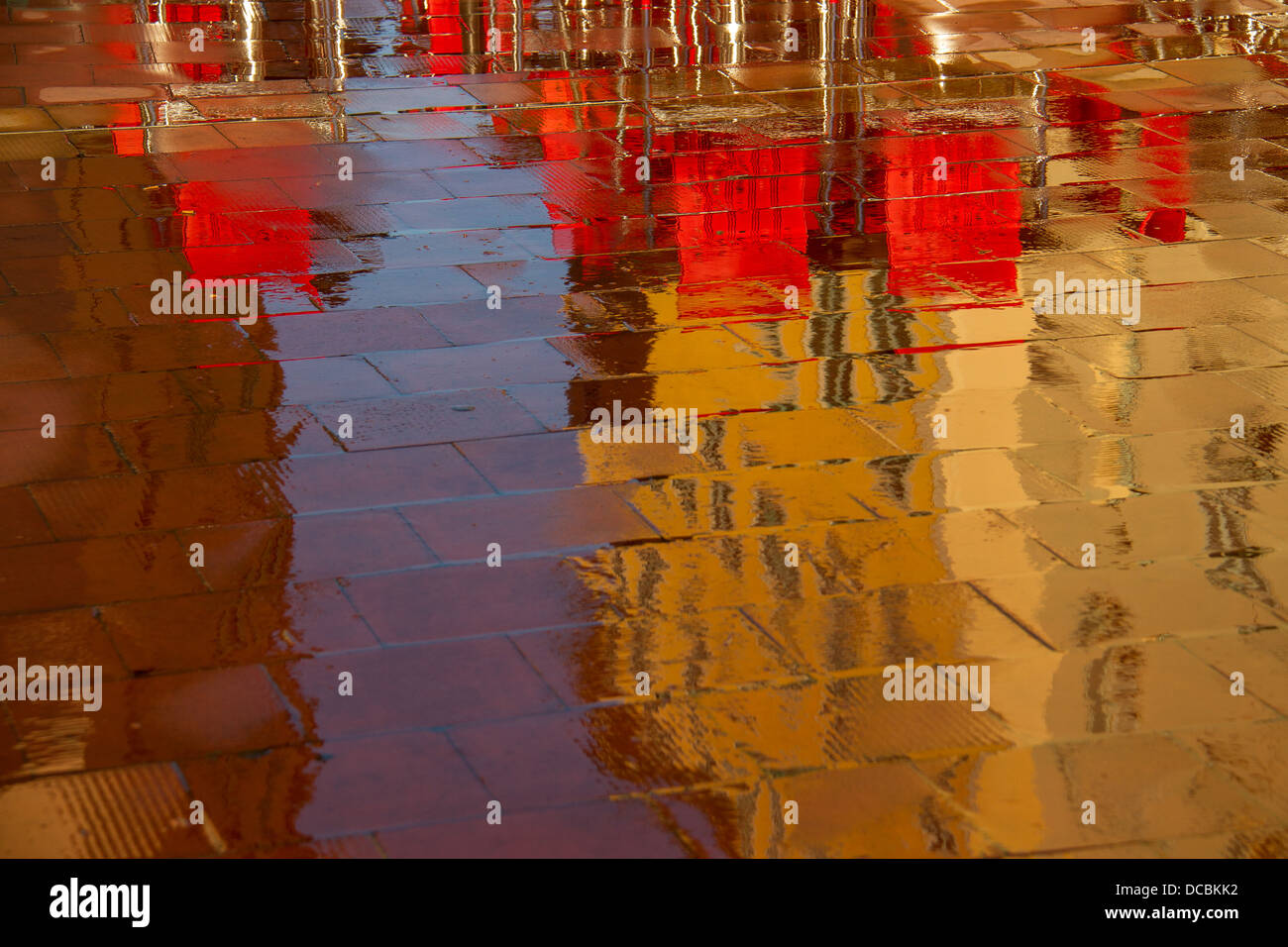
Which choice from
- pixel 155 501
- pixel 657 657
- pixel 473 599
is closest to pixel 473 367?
pixel 155 501

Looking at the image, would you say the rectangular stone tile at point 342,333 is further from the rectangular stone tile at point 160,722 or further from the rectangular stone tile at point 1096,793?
the rectangular stone tile at point 1096,793

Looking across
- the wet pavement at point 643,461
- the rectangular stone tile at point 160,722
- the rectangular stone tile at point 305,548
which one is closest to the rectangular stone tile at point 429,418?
the wet pavement at point 643,461

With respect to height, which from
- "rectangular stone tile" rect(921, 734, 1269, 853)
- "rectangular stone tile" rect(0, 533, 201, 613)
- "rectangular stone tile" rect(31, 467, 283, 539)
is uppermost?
"rectangular stone tile" rect(31, 467, 283, 539)

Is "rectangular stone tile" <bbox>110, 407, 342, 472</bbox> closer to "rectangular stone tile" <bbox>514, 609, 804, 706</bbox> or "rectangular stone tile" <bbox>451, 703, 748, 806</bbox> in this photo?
"rectangular stone tile" <bbox>514, 609, 804, 706</bbox>

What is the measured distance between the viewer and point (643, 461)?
219 inches

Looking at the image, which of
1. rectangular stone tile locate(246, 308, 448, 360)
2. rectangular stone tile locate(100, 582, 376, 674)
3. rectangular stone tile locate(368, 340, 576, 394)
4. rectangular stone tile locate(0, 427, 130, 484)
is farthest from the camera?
rectangular stone tile locate(246, 308, 448, 360)

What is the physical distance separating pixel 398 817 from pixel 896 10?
9105mm

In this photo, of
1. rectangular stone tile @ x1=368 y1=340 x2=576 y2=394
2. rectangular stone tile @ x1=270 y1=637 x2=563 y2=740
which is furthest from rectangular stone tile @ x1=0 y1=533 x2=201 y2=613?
rectangular stone tile @ x1=368 y1=340 x2=576 y2=394

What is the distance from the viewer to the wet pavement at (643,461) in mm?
3965

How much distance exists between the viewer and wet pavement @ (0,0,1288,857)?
3.96 m

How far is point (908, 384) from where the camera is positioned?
611 centimetres

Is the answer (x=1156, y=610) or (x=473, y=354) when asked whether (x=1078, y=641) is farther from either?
(x=473, y=354)
